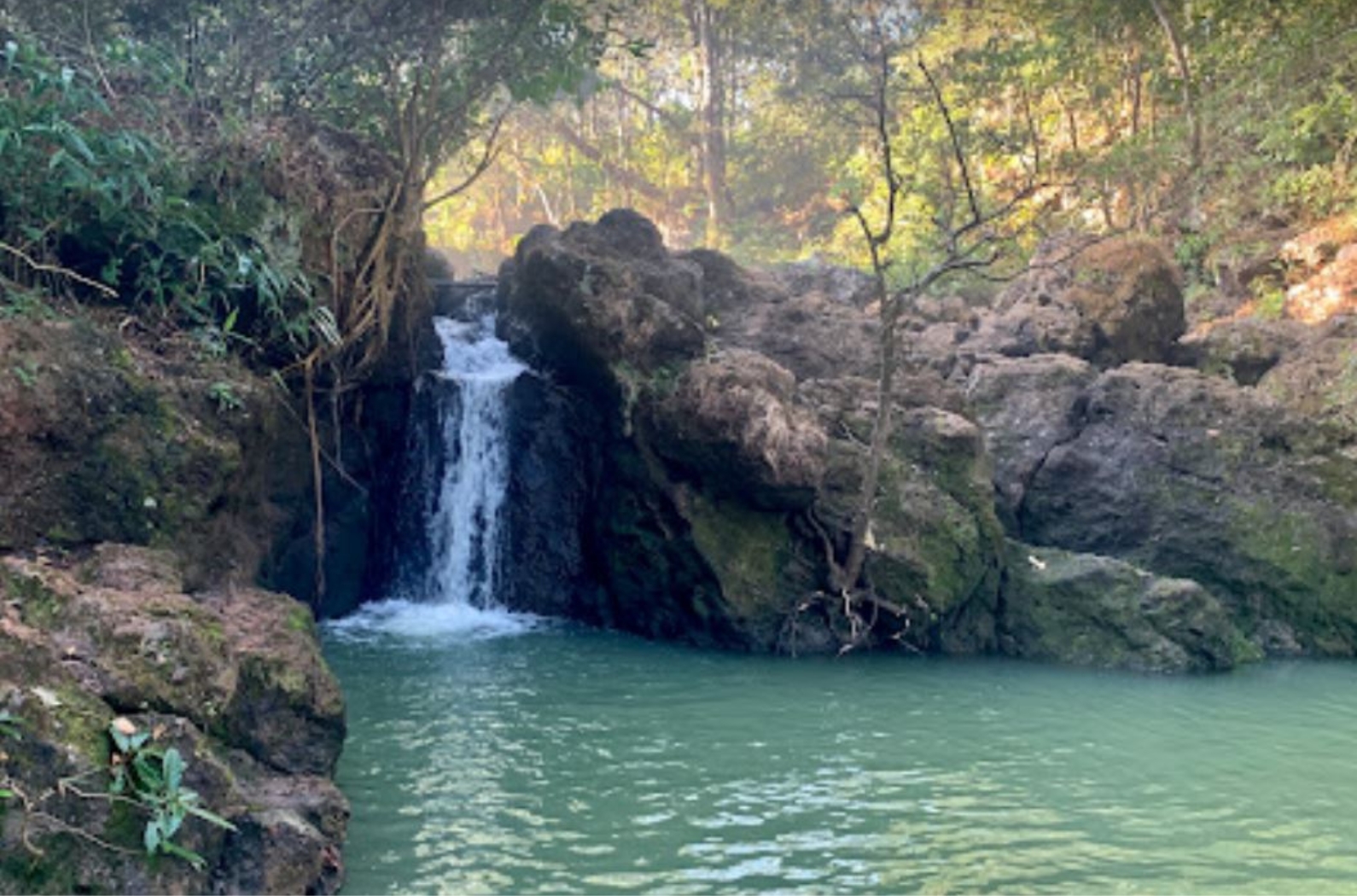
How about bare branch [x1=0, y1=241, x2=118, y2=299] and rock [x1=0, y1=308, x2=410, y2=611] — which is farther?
bare branch [x1=0, y1=241, x2=118, y2=299]

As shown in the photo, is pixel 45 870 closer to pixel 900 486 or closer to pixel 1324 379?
pixel 900 486

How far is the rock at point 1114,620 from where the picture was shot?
40.1 feet

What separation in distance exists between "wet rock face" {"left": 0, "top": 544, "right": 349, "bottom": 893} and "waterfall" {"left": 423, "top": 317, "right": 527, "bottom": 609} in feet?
25.1

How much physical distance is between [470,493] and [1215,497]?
28.3ft

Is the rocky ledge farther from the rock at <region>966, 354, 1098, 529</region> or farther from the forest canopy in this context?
the forest canopy

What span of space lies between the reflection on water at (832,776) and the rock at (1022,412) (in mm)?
3247

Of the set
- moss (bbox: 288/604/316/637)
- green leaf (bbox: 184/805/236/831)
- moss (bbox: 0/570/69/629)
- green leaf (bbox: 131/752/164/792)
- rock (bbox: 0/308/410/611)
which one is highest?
rock (bbox: 0/308/410/611)

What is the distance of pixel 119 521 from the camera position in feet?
29.0

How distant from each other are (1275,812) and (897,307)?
6.58 metres

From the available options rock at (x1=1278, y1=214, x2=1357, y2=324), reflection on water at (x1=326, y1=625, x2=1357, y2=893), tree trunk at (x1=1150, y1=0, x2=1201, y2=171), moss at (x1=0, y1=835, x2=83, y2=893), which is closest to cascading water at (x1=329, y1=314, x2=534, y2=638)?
reflection on water at (x1=326, y1=625, x2=1357, y2=893)

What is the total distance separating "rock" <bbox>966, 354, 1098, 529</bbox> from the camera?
14.8 meters

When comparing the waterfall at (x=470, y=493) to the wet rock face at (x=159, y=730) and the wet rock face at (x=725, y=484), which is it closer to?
the wet rock face at (x=725, y=484)

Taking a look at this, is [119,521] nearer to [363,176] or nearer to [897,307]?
[363,176]

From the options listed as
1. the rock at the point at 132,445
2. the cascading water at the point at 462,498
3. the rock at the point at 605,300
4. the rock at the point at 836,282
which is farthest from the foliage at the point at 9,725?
the rock at the point at 836,282
